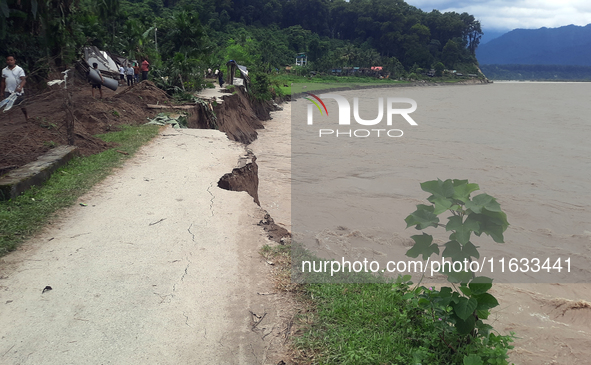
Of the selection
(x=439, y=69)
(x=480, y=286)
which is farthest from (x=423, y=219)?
(x=439, y=69)

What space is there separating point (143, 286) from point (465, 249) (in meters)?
2.65

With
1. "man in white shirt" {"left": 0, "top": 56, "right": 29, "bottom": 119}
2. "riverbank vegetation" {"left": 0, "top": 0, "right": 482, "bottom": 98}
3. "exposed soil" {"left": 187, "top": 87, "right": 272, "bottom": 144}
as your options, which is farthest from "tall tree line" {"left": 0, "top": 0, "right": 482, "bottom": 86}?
"exposed soil" {"left": 187, "top": 87, "right": 272, "bottom": 144}

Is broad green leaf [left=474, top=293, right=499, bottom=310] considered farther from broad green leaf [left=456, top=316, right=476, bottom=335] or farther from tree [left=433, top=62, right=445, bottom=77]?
tree [left=433, top=62, right=445, bottom=77]

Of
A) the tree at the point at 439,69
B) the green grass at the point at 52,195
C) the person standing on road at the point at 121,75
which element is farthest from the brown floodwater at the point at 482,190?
the tree at the point at 439,69

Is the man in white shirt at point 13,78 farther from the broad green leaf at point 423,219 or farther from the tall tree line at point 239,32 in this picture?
the broad green leaf at point 423,219

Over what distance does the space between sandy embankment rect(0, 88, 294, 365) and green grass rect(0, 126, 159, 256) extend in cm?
19

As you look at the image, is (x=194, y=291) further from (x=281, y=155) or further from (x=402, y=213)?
(x=281, y=155)

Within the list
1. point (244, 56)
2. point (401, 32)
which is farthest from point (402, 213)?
point (401, 32)

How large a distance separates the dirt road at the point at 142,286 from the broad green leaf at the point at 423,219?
134 cm

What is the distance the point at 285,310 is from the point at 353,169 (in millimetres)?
10533

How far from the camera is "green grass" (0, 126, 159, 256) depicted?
14.9ft

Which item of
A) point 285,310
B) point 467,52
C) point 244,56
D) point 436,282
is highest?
point 467,52

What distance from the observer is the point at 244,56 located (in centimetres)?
3778

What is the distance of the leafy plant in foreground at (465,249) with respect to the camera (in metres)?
2.74
